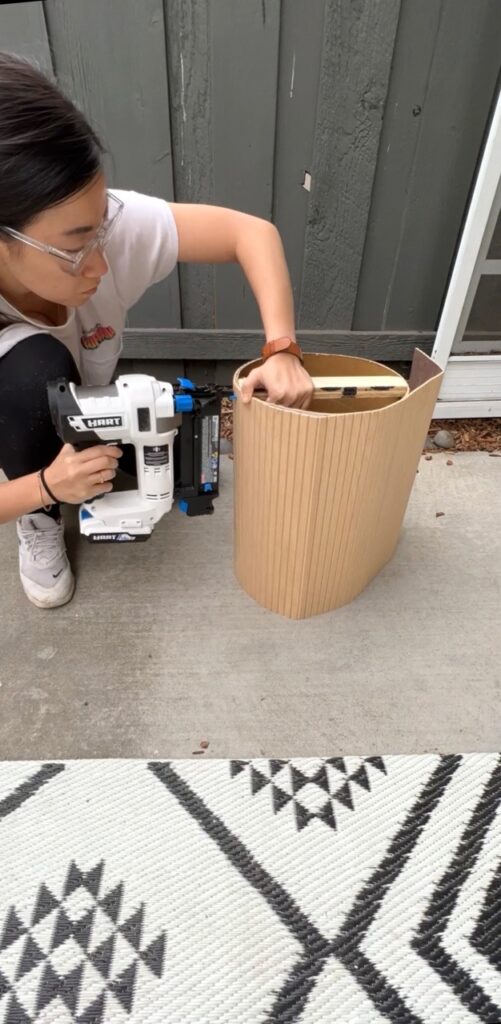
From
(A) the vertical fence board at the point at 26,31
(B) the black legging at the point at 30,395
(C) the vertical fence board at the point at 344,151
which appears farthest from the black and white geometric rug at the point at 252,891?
(A) the vertical fence board at the point at 26,31

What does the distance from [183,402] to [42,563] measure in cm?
49

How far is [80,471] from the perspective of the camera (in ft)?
2.98

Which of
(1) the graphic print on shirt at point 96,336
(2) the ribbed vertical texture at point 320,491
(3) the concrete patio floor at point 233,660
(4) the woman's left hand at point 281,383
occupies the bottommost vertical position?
(3) the concrete patio floor at point 233,660

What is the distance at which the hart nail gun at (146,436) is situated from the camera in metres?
0.89

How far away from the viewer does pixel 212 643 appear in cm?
115

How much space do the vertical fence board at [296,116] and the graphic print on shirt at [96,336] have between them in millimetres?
710

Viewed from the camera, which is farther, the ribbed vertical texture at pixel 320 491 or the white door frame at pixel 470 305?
the white door frame at pixel 470 305

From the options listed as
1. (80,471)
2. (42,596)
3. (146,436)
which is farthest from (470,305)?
(42,596)

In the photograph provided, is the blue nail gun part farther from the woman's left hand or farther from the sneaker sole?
the sneaker sole

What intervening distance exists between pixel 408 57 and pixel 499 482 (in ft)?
3.52

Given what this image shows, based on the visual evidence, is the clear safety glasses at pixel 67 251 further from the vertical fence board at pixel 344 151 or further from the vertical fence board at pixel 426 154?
the vertical fence board at pixel 426 154

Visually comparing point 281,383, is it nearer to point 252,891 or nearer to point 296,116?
point 252,891

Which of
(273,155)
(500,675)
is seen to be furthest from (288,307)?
(500,675)

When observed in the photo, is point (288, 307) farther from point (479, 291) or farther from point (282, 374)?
point (479, 291)
